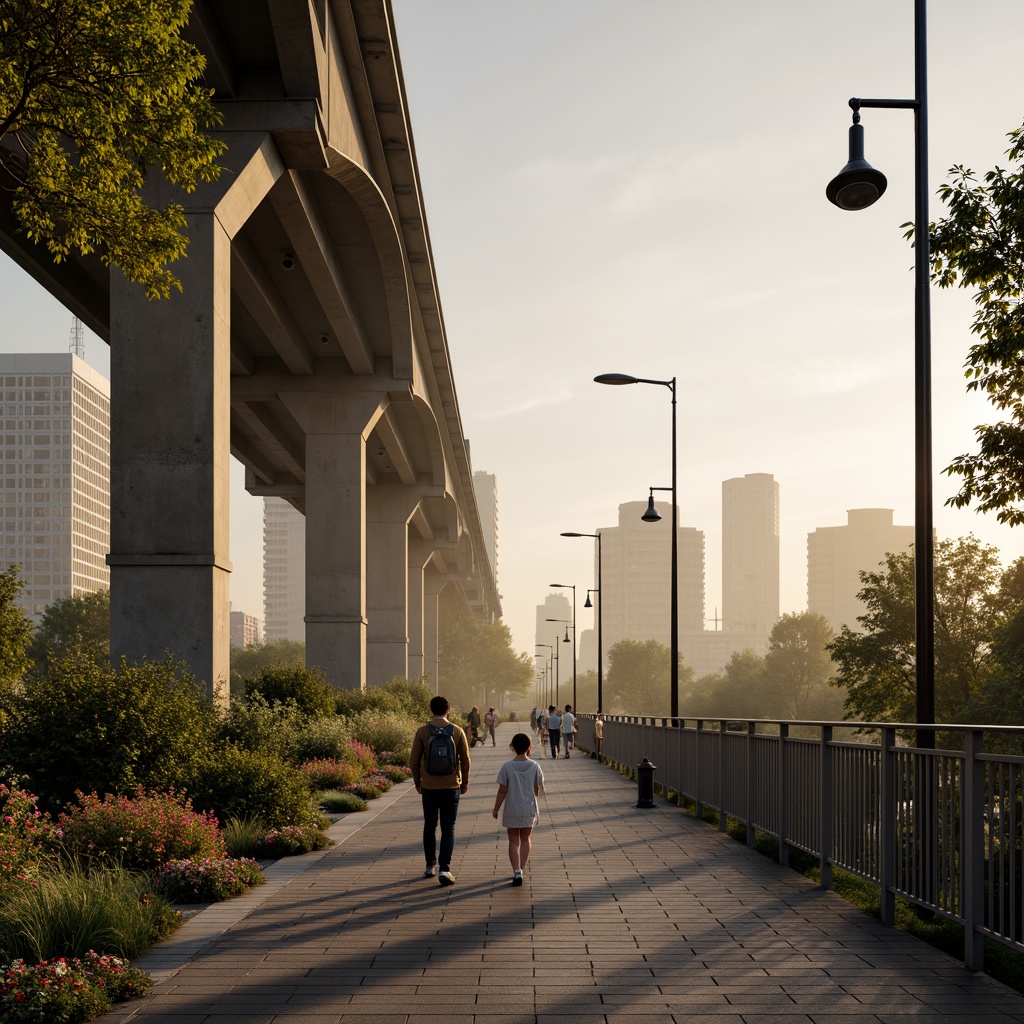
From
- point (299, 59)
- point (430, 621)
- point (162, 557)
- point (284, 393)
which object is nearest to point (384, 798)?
point (162, 557)

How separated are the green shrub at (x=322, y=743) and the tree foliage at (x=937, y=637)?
37.1 meters

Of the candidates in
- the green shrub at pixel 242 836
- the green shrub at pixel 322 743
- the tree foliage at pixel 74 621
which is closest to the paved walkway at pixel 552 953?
the green shrub at pixel 242 836

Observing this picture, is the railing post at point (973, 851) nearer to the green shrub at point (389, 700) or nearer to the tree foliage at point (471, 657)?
the green shrub at point (389, 700)

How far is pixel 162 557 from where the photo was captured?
58.0ft

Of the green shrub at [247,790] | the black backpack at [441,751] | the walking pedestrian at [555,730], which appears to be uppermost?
the black backpack at [441,751]

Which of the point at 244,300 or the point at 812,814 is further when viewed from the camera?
the point at 244,300

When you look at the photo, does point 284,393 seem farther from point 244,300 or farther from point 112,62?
point 112,62

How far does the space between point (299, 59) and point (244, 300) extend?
11048 mm

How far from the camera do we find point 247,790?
1327 centimetres

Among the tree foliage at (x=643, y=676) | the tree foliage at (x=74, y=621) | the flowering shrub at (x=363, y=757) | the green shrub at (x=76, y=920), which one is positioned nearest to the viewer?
the green shrub at (x=76, y=920)

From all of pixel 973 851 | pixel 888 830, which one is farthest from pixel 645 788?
pixel 973 851

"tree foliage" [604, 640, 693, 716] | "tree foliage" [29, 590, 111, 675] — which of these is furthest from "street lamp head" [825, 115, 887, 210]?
"tree foliage" [604, 640, 693, 716]

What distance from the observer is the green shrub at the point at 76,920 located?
277 inches

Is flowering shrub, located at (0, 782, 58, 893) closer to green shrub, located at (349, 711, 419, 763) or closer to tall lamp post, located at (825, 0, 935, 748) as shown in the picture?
tall lamp post, located at (825, 0, 935, 748)
